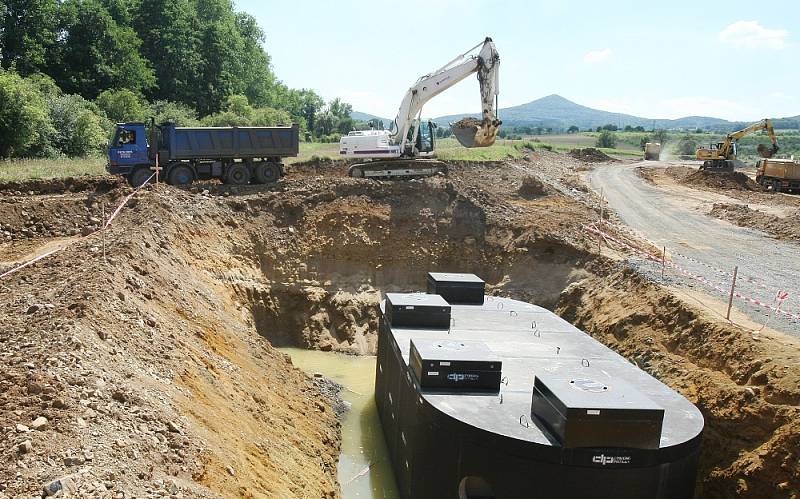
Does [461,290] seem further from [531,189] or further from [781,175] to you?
[781,175]

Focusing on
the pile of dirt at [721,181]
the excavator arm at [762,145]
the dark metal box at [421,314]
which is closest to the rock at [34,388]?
the dark metal box at [421,314]

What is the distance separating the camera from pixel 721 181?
135ft

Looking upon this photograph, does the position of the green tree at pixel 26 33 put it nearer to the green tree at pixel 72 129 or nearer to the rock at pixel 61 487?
the green tree at pixel 72 129

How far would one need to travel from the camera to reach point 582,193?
109ft

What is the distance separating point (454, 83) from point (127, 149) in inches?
483

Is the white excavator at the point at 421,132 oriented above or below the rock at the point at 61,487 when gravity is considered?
above

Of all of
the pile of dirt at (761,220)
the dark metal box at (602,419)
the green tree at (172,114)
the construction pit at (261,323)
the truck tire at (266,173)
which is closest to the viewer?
the construction pit at (261,323)

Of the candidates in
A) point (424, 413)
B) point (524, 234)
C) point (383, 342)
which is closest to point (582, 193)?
point (524, 234)

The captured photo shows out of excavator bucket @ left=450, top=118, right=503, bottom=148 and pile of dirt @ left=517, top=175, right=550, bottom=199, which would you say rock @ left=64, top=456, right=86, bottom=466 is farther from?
pile of dirt @ left=517, top=175, right=550, bottom=199

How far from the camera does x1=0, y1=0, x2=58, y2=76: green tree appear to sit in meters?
41.7

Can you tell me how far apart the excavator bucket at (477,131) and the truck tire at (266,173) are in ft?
23.5

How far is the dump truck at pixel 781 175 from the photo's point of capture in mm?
39250

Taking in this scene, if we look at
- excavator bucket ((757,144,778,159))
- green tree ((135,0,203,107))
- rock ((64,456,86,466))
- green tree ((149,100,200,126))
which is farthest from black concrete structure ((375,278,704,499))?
green tree ((135,0,203,107))

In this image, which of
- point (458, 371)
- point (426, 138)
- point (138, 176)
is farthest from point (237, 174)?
point (458, 371)
